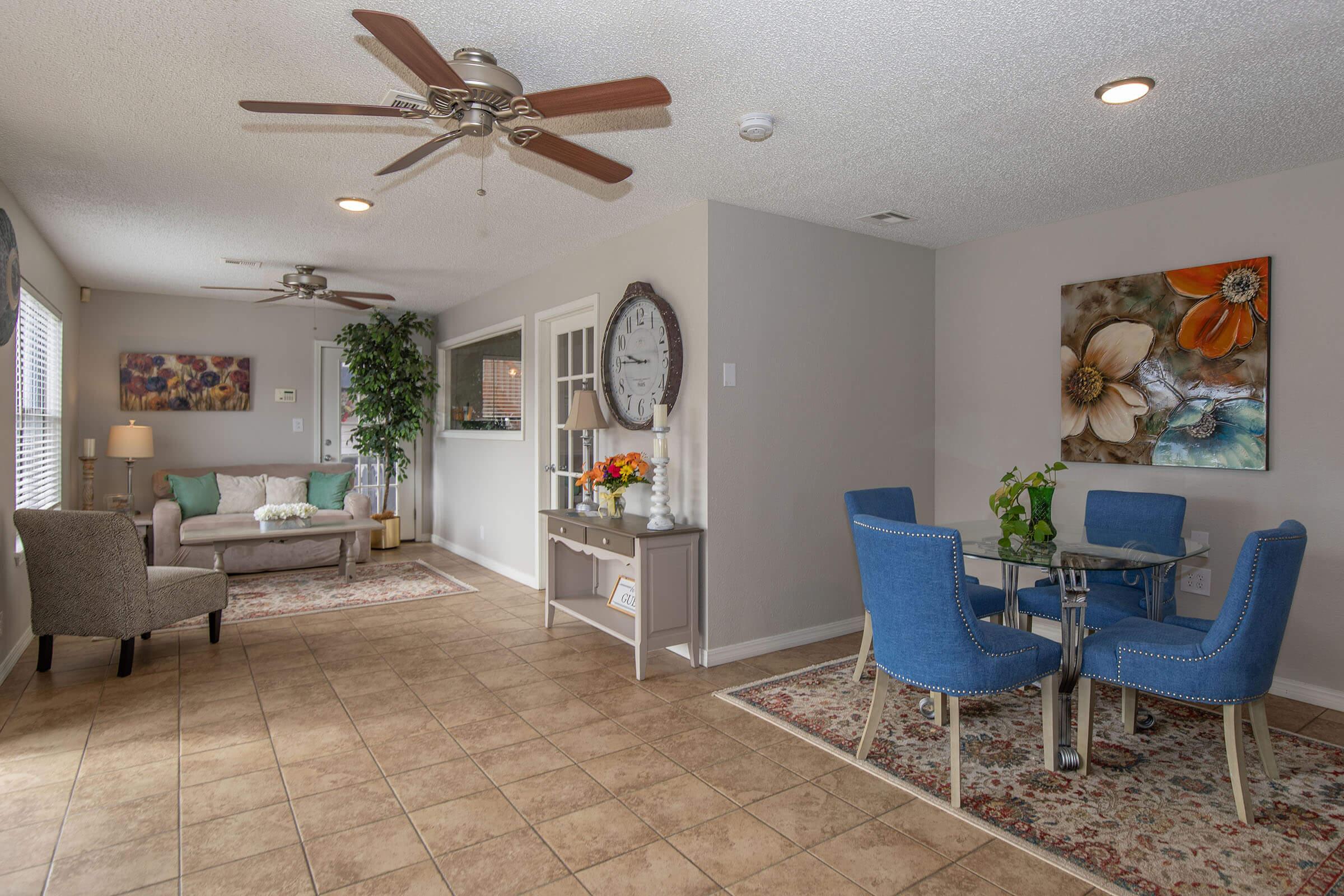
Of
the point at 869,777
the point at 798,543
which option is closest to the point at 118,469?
the point at 798,543

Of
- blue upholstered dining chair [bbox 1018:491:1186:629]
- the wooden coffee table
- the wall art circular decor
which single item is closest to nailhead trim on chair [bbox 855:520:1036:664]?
blue upholstered dining chair [bbox 1018:491:1186:629]

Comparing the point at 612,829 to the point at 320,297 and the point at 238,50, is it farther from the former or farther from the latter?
the point at 320,297

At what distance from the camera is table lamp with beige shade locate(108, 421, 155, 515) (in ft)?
19.7

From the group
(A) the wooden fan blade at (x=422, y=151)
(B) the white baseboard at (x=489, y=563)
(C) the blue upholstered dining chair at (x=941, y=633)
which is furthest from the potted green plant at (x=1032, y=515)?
(B) the white baseboard at (x=489, y=563)

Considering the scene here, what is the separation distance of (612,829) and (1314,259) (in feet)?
11.9

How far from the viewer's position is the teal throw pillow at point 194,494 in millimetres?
6227


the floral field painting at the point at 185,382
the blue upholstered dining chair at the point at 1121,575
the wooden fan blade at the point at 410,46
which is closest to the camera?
the wooden fan blade at the point at 410,46

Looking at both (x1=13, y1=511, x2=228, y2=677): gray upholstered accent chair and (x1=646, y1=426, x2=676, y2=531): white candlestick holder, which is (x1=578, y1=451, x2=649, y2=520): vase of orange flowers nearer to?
(x1=646, y1=426, x2=676, y2=531): white candlestick holder

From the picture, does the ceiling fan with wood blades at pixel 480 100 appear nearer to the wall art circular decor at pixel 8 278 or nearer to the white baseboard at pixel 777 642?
the wall art circular decor at pixel 8 278

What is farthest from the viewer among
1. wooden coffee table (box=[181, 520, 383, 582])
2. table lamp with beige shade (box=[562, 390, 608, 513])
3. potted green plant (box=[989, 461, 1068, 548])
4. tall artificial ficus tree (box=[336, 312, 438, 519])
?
tall artificial ficus tree (box=[336, 312, 438, 519])

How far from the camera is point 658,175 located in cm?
341

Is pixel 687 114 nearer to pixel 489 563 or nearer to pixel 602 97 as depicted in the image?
pixel 602 97

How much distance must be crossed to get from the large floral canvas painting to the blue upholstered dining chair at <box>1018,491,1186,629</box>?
33 centimetres

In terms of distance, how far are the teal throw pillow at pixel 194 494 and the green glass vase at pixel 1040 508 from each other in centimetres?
620
